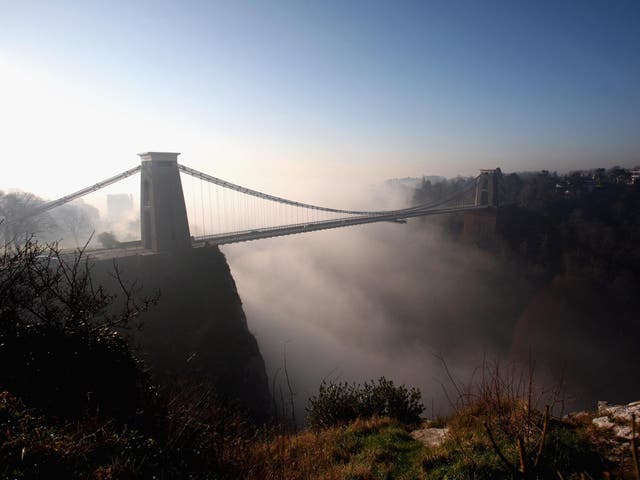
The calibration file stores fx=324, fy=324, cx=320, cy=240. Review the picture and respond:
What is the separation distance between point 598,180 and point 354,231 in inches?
1772

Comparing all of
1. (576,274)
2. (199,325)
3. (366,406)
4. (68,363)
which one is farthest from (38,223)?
(576,274)

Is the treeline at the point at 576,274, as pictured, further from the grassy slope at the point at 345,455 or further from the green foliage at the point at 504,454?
the grassy slope at the point at 345,455

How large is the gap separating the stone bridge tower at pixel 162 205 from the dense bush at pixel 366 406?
16029mm

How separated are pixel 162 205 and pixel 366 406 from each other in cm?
1748

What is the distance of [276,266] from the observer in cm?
5597

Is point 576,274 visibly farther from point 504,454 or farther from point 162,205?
point 162,205

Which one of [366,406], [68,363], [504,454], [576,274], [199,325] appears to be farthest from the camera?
[576,274]

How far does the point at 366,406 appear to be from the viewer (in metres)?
7.75

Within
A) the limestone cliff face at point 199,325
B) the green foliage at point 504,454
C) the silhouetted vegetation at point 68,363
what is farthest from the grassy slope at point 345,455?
the limestone cliff face at point 199,325

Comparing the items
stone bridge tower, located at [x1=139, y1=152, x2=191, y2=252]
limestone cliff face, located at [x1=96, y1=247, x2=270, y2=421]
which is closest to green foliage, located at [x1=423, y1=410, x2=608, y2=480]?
limestone cliff face, located at [x1=96, y1=247, x2=270, y2=421]

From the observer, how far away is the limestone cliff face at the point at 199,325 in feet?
53.6

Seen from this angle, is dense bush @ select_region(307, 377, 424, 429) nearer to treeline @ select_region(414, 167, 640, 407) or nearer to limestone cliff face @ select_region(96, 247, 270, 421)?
limestone cliff face @ select_region(96, 247, 270, 421)

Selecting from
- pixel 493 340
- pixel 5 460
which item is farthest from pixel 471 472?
pixel 493 340

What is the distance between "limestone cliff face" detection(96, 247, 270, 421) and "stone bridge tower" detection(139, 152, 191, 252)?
104 cm
